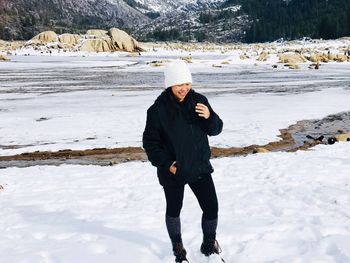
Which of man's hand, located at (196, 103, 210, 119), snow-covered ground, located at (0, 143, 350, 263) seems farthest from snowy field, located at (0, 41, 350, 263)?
man's hand, located at (196, 103, 210, 119)

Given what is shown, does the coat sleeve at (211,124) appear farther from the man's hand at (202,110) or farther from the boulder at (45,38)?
the boulder at (45,38)

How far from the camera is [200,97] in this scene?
4.51 meters

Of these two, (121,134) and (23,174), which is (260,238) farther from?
(121,134)

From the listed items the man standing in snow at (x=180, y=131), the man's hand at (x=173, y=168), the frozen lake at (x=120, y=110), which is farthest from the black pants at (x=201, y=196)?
the frozen lake at (x=120, y=110)

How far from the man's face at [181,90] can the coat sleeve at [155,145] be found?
279 millimetres

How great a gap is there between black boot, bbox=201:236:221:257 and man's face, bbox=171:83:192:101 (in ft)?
5.27

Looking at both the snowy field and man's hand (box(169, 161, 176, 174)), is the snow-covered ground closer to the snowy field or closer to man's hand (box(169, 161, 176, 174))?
the snowy field

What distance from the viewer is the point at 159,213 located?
707 centimetres

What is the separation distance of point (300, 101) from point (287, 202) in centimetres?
1533

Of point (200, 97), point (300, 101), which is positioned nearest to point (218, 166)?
point (200, 97)

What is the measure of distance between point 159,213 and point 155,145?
9.06 feet

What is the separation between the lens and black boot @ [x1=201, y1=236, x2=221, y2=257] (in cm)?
508

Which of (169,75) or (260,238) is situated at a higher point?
(169,75)

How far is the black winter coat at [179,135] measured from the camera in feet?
14.7
